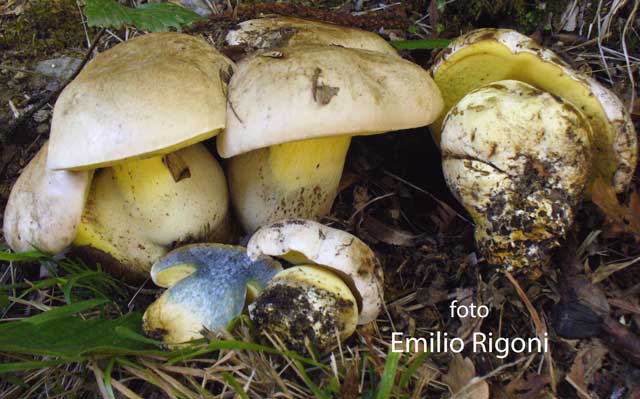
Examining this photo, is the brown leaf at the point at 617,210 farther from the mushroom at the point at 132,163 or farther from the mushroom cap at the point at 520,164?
the mushroom at the point at 132,163

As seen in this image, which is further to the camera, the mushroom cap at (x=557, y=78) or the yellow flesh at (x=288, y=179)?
the yellow flesh at (x=288, y=179)

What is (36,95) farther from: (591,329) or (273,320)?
(591,329)

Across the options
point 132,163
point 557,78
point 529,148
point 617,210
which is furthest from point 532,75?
point 132,163

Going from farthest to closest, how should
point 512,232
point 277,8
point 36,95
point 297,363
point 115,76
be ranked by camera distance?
point 36,95 → point 277,8 → point 512,232 → point 115,76 → point 297,363

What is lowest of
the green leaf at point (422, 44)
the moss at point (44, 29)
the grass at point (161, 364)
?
the grass at point (161, 364)

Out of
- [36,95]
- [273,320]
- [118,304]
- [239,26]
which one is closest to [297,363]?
[273,320]

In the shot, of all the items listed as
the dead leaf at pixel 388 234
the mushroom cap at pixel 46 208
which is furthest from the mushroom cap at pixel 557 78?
the mushroom cap at pixel 46 208

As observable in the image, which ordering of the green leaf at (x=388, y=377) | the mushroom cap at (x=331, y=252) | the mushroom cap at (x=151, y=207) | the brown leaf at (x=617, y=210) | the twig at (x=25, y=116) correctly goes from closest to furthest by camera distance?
the green leaf at (x=388, y=377) → the mushroom cap at (x=331, y=252) → the brown leaf at (x=617, y=210) → the mushroom cap at (x=151, y=207) → the twig at (x=25, y=116)
